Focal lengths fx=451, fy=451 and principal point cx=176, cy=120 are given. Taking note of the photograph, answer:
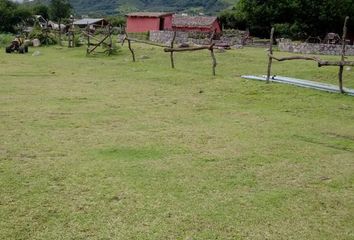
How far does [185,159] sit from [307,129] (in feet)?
12.2

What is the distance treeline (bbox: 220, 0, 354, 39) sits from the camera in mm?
40719

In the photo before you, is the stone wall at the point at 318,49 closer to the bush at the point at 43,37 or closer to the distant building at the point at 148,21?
the bush at the point at 43,37

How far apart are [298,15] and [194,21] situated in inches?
452

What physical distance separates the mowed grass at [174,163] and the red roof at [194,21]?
33906 mm

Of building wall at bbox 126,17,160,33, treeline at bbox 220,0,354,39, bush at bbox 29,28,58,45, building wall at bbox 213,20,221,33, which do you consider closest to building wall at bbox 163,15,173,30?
building wall at bbox 126,17,160,33

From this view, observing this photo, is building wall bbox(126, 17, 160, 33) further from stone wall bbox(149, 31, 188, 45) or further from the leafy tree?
the leafy tree

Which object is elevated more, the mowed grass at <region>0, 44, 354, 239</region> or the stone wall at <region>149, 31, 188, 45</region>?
the stone wall at <region>149, 31, 188, 45</region>

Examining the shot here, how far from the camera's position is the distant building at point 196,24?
4694 cm

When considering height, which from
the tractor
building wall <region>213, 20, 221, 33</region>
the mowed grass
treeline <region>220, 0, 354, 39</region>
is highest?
treeline <region>220, 0, 354, 39</region>

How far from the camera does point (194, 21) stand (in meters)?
48.1

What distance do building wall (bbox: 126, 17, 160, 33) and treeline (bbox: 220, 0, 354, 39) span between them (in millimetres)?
8865

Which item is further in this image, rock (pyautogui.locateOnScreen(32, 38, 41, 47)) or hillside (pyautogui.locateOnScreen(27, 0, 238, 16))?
hillside (pyautogui.locateOnScreen(27, 0, 238, 16))

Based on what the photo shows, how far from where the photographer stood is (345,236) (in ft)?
15.8

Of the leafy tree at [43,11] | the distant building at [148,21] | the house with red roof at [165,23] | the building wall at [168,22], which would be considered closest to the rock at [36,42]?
the house with red roof at [165,23]
